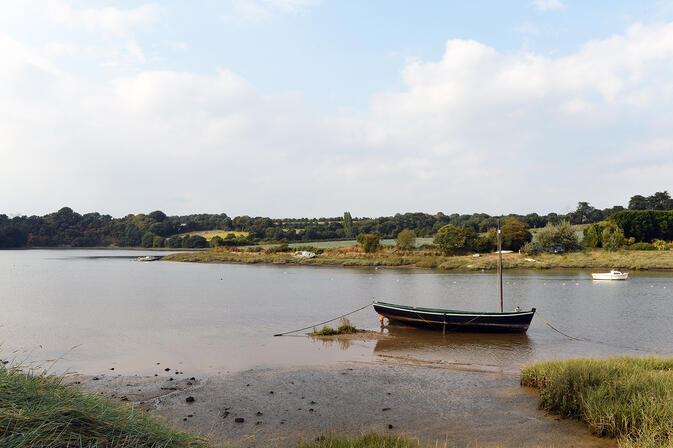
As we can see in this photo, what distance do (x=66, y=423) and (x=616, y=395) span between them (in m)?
10.6

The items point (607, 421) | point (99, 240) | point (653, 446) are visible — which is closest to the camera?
point (653, 446)

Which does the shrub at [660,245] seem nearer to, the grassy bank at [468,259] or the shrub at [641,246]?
the shrub at [641,246]

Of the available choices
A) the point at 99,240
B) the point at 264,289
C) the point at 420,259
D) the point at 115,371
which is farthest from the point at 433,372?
the point at 99,240

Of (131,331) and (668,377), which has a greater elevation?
(668,377)

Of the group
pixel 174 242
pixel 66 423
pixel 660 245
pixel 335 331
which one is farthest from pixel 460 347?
Answer: pixel 174 242

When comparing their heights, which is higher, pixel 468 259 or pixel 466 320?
pixel 468 259

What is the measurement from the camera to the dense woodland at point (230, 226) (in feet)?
373

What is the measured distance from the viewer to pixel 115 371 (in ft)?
49.4

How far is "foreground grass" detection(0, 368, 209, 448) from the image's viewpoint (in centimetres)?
455

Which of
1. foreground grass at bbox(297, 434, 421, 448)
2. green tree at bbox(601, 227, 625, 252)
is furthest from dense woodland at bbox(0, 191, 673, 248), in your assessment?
foreground grass at bbox(297, 434, 421, 448)

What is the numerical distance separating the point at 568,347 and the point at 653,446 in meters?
12.5

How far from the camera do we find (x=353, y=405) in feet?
37.6

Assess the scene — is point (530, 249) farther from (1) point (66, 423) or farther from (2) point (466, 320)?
(1) point (66, 423)

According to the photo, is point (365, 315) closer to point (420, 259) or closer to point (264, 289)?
point (264, 289)
